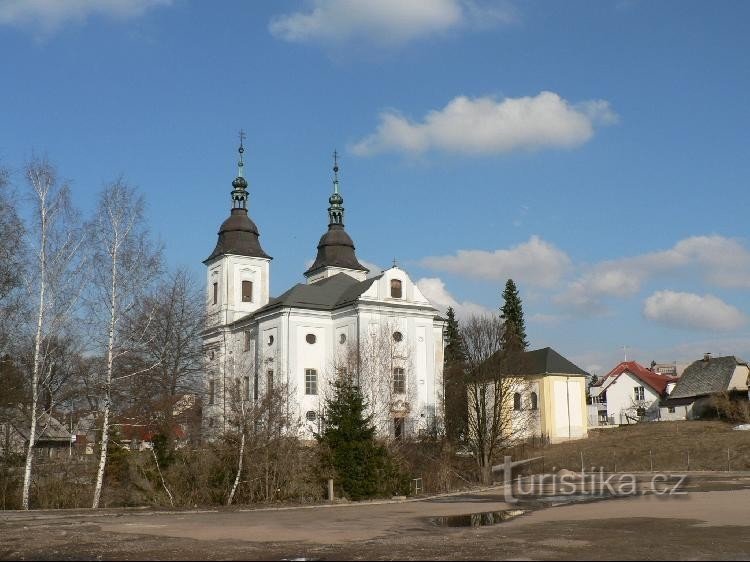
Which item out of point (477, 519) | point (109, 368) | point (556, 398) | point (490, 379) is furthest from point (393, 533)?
point (556, 398)

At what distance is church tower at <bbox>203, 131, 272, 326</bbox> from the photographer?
57969 mm

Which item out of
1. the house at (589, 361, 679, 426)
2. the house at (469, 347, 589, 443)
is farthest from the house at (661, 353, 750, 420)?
the house at (469, 347, 589, 443)

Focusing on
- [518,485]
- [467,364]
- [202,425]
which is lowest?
[518,485]

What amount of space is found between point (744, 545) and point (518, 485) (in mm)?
20799

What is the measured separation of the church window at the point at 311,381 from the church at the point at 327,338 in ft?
0.21

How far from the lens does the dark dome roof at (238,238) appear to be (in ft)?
192

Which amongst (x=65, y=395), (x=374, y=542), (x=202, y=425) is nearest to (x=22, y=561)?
(x=374, y=542)

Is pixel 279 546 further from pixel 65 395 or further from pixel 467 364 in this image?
pixel 467 364

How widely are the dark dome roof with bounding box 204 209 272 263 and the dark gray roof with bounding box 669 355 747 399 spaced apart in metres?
35.0

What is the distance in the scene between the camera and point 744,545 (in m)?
13.7

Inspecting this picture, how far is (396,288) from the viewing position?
52.8 m

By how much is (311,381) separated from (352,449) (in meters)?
23.5

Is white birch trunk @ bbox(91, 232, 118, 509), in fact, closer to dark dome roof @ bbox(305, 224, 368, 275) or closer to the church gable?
the church gable

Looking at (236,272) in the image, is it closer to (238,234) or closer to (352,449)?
(238,234)
